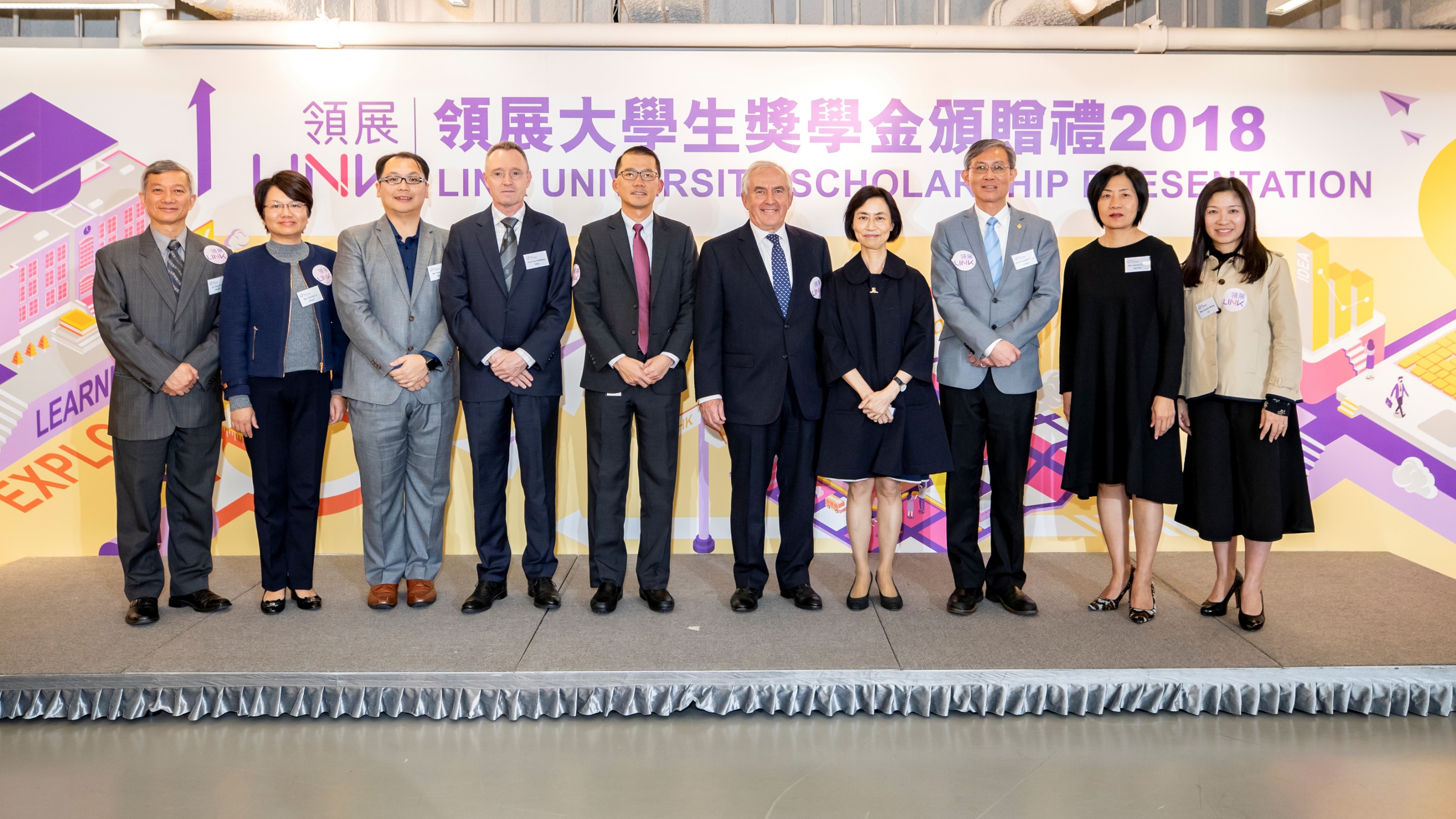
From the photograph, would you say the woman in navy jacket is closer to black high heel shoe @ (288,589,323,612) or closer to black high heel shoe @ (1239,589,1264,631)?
black high heel shoe @ (288,589,323,612)

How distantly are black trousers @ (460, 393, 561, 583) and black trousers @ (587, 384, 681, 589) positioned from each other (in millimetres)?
177

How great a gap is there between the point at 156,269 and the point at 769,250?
2.39m

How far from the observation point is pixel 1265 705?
3.00m

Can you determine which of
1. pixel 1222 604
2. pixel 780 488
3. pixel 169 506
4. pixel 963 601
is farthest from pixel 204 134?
pixel 1222 604

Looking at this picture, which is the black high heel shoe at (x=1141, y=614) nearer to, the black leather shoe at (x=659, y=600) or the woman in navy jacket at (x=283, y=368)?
the black leather shoe at (x=659, y=600)

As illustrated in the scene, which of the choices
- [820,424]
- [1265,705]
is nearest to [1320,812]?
[1265,705]

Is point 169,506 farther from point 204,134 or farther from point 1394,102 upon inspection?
point 1394,102

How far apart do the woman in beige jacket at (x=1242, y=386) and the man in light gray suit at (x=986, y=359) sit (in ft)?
1.85

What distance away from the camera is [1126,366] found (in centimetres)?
342

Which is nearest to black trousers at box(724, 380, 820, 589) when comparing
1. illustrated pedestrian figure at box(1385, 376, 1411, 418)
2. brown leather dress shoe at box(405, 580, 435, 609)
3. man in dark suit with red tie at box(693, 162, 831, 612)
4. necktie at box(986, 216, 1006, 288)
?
man in dark suit with red tie at box(693, 162, 831, 612)

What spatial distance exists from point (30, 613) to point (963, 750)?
11.7ft

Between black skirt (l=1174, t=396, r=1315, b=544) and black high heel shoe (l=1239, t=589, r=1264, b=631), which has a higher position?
black skirt (l=1174, t=396, r=1315, b=544)

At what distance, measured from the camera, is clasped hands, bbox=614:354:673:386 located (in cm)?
346

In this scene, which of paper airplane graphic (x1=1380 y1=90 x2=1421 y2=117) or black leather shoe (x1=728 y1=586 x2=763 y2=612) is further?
paper airplane graphic (x1=1380 y1=90 x2=1421 y2=117)
